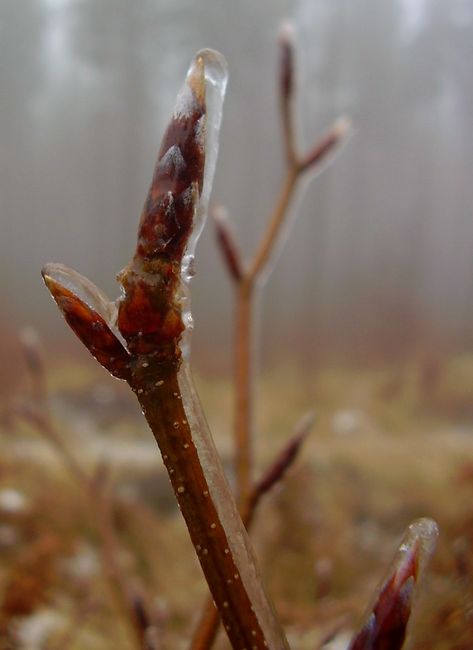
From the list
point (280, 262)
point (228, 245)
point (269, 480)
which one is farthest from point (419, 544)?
point (280, 262)

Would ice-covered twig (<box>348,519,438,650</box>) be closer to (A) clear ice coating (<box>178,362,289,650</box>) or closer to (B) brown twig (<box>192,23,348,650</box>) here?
(A) clear ice coating (<box>178,362,289,650</box>)

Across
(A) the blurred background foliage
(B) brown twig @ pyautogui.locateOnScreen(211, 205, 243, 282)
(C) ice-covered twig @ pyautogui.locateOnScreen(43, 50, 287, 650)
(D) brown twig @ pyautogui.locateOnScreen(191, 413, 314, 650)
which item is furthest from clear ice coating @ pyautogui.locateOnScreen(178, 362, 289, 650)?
(A) the blurred background foliage

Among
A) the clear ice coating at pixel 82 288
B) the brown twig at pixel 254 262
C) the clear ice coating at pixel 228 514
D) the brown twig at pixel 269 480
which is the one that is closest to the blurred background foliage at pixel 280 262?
the brown twig at pixel 254 262

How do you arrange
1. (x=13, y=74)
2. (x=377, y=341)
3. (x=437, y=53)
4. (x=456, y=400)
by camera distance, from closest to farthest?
(x=456, y=400) < (x=437, y=53) < (x=13, y=74) < (x=377, y=341)

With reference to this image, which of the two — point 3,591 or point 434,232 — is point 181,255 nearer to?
point 3,591

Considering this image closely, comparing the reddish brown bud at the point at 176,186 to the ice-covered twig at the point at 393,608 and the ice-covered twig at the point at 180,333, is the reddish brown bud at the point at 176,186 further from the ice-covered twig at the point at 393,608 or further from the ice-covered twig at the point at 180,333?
the ice-covered twig at the point at 393,608

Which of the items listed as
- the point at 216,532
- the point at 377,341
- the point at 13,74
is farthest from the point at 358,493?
the point at 13,74
